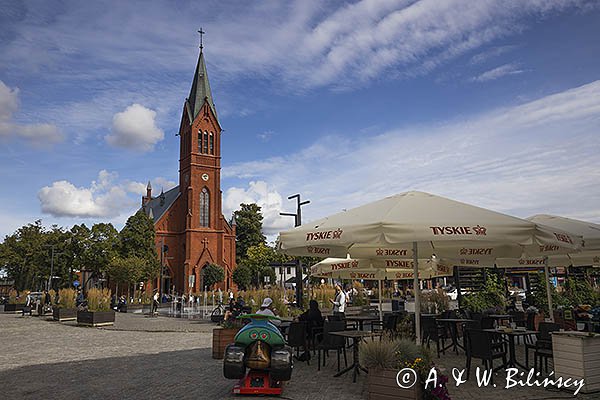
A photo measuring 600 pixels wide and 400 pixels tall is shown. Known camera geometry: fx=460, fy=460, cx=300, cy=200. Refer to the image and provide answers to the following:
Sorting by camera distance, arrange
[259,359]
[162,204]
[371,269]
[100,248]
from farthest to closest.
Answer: [162,204]
[100,248]
[371,269]
[259,359]

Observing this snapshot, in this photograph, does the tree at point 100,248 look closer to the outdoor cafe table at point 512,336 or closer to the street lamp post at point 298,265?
the street lamp post at point 298,265

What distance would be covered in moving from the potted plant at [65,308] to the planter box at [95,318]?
10.6 feet

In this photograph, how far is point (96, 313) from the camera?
20484 mm

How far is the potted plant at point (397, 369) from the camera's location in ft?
18.5

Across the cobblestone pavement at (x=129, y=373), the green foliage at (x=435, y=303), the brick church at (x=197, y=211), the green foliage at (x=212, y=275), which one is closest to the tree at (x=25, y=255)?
the brick church at (x=197, y=211)

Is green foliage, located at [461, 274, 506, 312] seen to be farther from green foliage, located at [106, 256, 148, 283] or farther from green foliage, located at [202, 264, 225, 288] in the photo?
green foliage, located at [202, 264, 225, 288]

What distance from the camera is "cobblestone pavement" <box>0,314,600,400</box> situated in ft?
22.5

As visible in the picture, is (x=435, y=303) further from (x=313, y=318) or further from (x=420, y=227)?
(x=420, y=227)

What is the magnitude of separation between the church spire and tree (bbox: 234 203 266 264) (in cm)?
1666

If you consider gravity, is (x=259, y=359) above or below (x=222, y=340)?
above

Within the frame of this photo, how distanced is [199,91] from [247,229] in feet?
70.4

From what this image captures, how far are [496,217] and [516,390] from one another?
2.59 m

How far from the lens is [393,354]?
600 cm

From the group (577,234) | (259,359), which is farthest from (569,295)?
(259,359)
